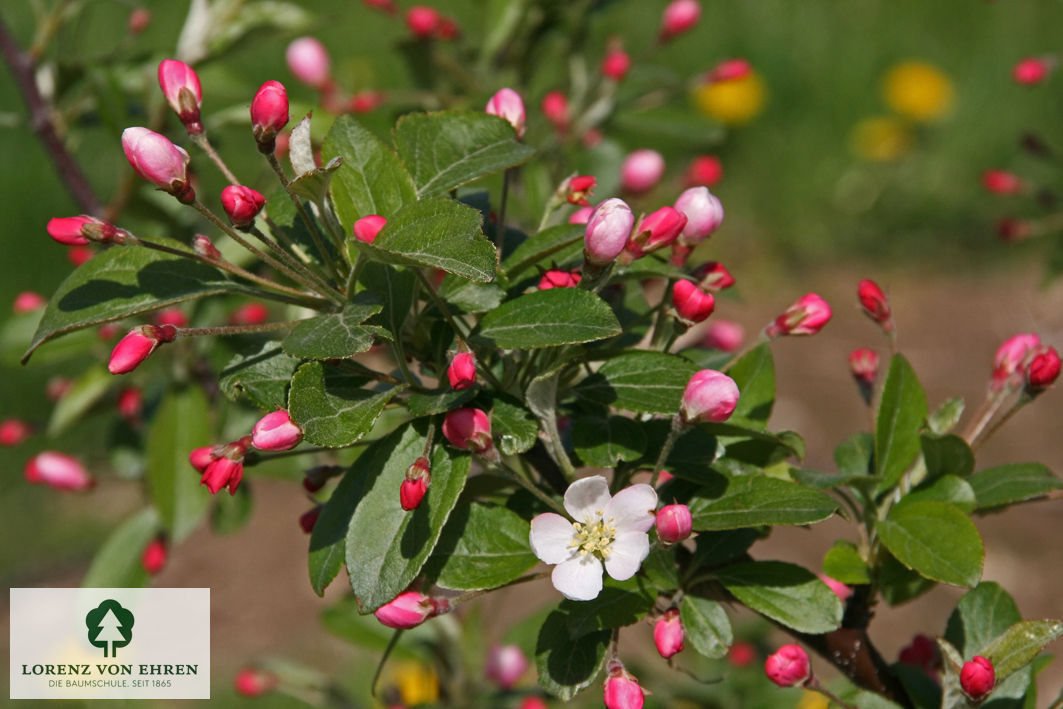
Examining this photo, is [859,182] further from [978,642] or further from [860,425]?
[978,642]

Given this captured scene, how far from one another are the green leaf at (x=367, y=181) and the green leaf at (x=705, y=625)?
1.61 ft

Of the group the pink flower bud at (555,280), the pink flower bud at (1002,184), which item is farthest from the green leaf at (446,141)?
the pink flower bud at (1002,184)

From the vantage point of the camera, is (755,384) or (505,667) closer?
(755,384)

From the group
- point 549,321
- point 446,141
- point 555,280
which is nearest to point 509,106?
point 446,141

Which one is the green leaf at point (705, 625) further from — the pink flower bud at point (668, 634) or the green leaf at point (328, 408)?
the green leaf at point (328, 408)

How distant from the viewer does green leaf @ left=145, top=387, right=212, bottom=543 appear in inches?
68.4

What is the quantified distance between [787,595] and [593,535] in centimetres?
22

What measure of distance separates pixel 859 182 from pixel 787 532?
172cm

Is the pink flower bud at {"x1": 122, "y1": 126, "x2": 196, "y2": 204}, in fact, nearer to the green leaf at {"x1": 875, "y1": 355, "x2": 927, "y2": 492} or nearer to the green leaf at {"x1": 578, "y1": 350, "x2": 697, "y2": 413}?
the green leaf at {"x1": 578, "y1": 350, "x2": 697, "y2": 413}

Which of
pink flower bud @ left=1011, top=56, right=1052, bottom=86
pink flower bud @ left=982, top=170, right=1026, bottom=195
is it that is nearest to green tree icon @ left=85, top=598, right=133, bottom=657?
pink flower bud @ left=982, top=170, right=1026, bottom=195

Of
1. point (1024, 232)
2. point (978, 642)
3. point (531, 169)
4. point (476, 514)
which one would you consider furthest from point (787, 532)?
point (476, 514)

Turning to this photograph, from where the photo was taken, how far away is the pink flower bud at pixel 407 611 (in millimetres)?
999

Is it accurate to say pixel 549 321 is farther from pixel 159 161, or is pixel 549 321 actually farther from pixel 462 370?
pixel 159 161

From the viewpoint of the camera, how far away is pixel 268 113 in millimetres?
963
